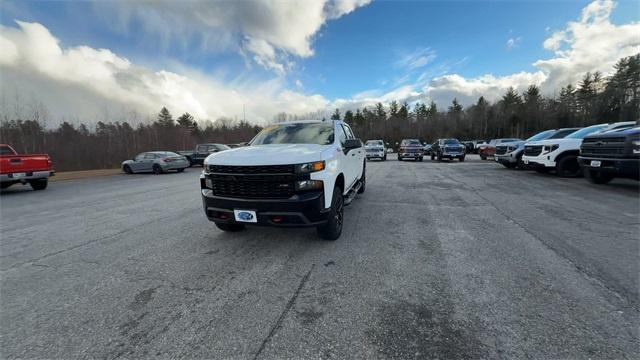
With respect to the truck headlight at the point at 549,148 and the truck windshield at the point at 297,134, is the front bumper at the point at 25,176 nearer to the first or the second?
the truck windshield at the point at 297,134

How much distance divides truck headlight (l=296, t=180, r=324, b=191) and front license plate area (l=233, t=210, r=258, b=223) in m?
0.67

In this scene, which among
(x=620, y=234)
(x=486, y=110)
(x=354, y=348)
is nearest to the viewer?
(x=354, y=348)

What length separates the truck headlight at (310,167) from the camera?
3.32 metres

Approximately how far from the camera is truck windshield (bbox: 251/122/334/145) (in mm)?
4613

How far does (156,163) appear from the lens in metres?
16.4

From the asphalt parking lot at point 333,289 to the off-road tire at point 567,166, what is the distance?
18.9 feet

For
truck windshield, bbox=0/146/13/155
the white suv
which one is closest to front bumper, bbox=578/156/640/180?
the white suv

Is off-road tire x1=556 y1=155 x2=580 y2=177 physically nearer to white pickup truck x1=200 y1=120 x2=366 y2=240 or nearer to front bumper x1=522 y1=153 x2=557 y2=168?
front bumper x1=522 y1=153 x2=557 y2=168

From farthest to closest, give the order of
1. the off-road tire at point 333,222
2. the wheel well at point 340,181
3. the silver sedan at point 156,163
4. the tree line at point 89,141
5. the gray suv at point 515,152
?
the tree line at point 89,141
the silver sedan at point 156,163
the gray suv at point 515,152
the wheel well at point 340,181
the off-road tire at point 333,222

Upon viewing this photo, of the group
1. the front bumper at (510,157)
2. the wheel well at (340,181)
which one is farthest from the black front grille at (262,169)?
the front bumper at (510,157)

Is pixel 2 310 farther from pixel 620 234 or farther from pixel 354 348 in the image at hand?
pixel 620 234

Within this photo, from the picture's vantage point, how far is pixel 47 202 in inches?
316

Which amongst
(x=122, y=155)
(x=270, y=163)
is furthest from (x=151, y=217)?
(x=122, y=155)

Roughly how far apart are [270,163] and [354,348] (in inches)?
85.7
